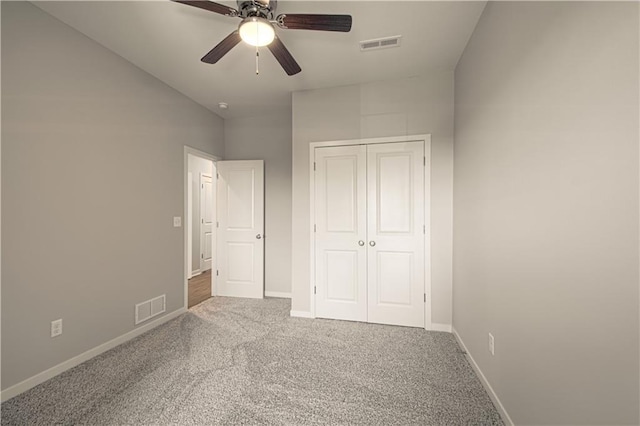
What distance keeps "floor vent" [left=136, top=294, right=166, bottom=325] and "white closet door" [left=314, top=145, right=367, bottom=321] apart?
181 centimetres

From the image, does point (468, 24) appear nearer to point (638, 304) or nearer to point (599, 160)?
point (599, 160)

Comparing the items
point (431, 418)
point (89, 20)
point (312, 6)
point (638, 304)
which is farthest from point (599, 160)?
point (89, 20)

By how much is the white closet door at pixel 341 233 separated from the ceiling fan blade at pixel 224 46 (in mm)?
1473

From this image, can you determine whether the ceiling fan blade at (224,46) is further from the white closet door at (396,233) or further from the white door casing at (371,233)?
the white closet door at (396,233)

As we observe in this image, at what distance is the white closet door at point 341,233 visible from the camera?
302cm

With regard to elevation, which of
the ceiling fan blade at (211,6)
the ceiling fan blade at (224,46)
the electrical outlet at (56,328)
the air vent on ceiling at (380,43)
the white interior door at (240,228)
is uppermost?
the air vent on ceiling at (380,43)

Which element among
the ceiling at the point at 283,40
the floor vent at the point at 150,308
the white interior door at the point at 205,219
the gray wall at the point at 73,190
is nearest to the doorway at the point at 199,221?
the white interior door at the point at 205,219

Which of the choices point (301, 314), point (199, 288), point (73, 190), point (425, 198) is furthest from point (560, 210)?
point (199, 288)

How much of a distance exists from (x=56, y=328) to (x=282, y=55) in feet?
8.84

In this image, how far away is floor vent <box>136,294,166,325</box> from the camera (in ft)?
8.97

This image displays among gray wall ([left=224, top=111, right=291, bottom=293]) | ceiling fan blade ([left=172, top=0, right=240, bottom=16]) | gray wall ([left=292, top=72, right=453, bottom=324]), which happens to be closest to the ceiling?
gray wall ([left=292, top=72, right=453, bottom=324])

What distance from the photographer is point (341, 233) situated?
308 cm

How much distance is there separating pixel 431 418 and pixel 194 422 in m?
1.42

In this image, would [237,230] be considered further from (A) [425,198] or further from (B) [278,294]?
(A) [425,198]
